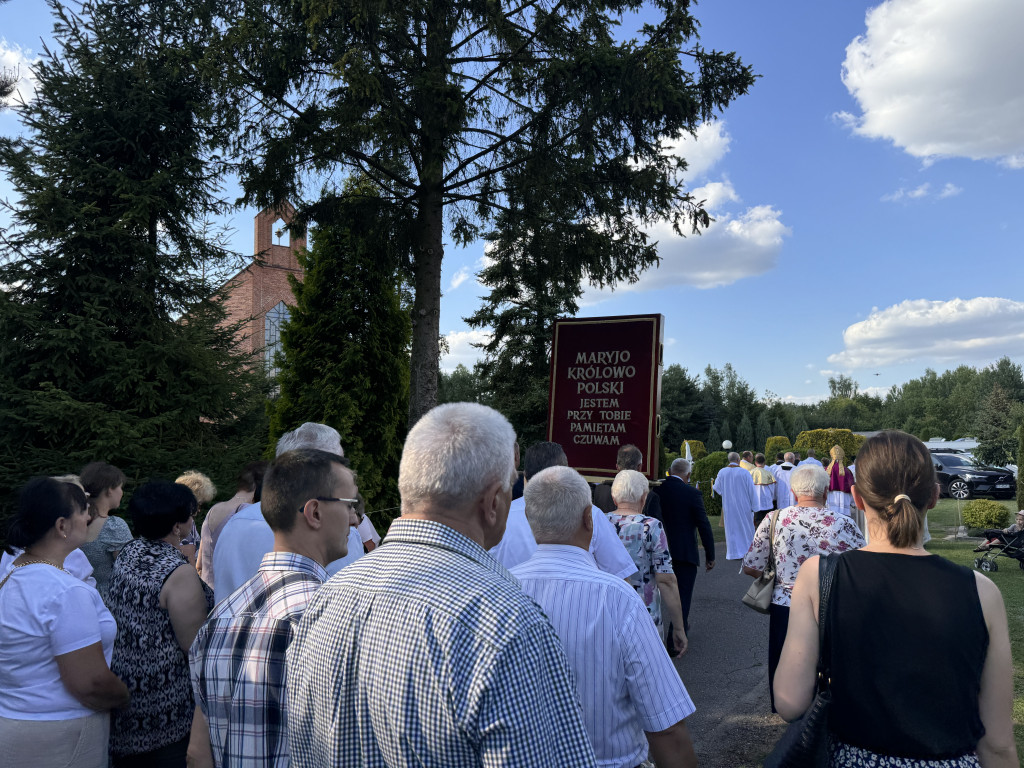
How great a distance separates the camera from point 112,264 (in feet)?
32.4

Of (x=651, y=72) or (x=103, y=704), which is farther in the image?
(x=651, y=72)

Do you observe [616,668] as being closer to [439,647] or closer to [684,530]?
[439,647]

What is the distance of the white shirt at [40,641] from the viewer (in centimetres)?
261

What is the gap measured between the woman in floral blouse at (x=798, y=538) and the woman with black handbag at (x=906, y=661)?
7.72 ft

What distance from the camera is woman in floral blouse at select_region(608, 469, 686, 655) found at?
15.7 ft

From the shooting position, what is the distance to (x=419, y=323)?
9375mm

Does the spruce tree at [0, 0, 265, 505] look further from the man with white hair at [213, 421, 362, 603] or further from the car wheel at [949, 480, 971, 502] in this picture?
the car wheel at [949, 480, 971, 502]

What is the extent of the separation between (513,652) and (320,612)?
52 centimetres

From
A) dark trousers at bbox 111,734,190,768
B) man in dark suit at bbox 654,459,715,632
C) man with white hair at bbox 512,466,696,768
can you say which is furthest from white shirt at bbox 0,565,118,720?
man in dark suit at bbox 654,459,715,632

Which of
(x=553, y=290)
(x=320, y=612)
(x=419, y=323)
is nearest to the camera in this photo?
(x=320, y=612)

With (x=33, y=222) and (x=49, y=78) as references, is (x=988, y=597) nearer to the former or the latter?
(x=33, y=222)

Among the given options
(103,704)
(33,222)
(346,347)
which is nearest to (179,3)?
(33,222)

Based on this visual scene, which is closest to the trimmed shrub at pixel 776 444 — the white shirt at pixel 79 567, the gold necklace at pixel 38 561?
the white shirt at pixel 79 567

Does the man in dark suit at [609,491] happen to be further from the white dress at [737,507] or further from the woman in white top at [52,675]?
the white dress at [737,507]
